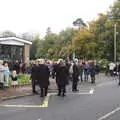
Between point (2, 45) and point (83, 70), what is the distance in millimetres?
10890

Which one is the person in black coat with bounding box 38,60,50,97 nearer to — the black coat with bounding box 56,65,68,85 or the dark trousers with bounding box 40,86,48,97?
the dark trousers with bounding box 40,86,48,97

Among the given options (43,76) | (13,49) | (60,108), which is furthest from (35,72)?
(13,49)

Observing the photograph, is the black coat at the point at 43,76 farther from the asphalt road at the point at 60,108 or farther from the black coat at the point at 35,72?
the asphalt road at the point at 60,108

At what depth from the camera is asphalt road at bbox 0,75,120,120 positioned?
14.4 metres

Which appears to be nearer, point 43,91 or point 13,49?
point 43,91

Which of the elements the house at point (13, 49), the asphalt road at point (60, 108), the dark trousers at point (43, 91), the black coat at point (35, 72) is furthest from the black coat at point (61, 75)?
the house at point (13, 49)

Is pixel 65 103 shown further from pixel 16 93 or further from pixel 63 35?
pixel 63 35

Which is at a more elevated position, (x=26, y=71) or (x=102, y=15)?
(x=102, y=15)

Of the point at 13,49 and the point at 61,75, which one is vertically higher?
the point at 13,49

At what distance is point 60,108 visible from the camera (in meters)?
16.9

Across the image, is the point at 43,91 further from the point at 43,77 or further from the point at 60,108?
the point at 60,108

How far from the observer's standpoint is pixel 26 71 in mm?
43531

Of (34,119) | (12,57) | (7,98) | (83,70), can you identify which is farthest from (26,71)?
(34,119)

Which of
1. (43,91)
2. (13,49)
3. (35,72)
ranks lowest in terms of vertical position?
(43,91)
